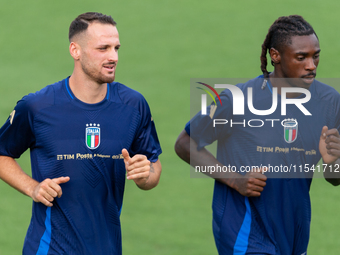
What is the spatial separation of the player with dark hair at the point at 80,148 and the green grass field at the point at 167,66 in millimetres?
3129

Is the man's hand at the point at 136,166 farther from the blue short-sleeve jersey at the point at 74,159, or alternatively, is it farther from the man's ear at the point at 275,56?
the man's ear at the point at 275,56

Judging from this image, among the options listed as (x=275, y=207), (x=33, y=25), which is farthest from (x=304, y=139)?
(x=33, y=25)

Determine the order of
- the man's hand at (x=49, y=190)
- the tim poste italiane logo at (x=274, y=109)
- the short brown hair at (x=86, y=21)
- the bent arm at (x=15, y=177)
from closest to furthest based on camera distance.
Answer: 1. the man's hand at (x=49, y=190)
2. the bent arm at (x=15, y=177)
3. the short brown hair at (x=86, y=21)
4. the tim poste italiane logo at (x=274, y=109)

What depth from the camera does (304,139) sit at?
4.88 metres

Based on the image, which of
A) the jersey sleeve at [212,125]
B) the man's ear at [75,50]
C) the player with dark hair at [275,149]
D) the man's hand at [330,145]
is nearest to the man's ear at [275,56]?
the player with dark hair at [275,149]

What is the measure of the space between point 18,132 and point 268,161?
5.70ft

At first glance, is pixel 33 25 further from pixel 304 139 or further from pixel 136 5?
pixel 304 139

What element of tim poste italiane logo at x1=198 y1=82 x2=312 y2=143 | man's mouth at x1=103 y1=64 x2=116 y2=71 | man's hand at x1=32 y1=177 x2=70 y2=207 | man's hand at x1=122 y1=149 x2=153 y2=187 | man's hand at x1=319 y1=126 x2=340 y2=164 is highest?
man's mouth at x1=103 y1=64 x2=116 y2=71

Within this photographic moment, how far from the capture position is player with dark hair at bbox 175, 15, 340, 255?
15.5 ft

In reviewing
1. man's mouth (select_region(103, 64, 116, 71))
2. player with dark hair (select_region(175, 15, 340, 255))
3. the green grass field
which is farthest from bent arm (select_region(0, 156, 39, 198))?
the green grass field

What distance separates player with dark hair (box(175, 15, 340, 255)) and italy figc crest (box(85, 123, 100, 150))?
76 cm

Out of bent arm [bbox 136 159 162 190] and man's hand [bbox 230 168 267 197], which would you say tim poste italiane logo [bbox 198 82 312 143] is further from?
bent arm [bbox 136 159 162 190]

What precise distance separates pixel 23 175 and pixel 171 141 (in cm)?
591

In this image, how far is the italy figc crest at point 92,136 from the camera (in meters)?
4.53
